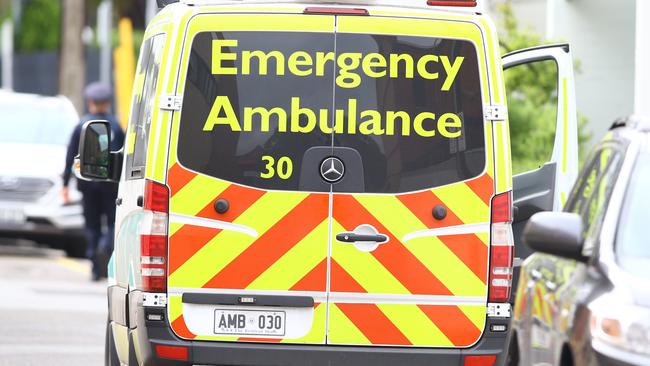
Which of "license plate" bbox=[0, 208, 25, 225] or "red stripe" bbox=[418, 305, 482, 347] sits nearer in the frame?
"red stripe" bbox=[418, 305, 482, 347]

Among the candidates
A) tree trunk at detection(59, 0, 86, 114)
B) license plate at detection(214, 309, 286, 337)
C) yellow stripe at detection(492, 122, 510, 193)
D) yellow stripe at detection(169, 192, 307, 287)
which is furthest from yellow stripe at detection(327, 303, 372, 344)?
tree trunk at detection(59, 0, 86, 114)

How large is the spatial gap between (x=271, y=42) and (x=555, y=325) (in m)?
2.34

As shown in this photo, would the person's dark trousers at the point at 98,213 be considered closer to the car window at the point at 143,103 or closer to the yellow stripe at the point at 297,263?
the car window at the point at 143,103

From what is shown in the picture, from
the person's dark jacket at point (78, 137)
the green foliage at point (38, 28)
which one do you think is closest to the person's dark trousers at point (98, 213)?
the person's dark jacket at point (78, 137)

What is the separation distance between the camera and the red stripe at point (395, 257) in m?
8.56

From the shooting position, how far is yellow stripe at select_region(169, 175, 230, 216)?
8492 mm

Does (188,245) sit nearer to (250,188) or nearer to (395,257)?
(250,188)

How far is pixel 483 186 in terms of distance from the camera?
8578 mm

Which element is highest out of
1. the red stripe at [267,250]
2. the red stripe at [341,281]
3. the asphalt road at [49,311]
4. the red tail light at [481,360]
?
the red stripe at [267,250]

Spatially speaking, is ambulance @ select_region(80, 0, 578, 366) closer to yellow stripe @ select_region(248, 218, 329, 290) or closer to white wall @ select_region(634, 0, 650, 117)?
yellow stripe @ select_region(248, 218, 329, 290)

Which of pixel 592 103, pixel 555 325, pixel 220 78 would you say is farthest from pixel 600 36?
pixel 555 325

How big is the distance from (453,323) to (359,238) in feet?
1.95

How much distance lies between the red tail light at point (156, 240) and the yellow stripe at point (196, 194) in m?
0.05

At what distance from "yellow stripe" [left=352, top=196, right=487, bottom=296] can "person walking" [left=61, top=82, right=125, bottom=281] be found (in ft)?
30.2
